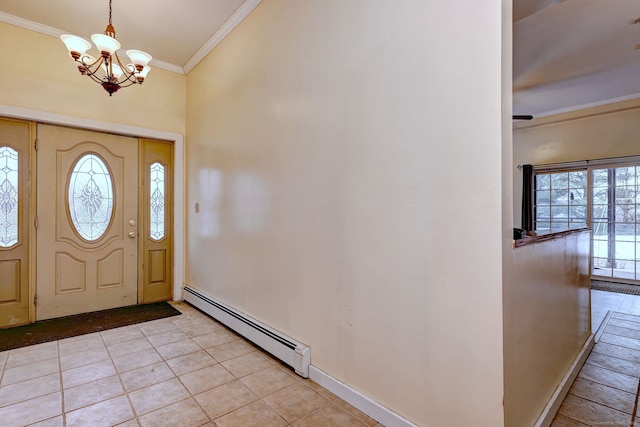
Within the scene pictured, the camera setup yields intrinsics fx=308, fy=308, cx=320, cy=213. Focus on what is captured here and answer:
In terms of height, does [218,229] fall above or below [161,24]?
below

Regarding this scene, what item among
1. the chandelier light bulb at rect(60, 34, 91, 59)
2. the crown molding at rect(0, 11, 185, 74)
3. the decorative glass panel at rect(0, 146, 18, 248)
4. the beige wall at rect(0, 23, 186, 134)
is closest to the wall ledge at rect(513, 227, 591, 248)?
the chandelier light bulb at rect(60, 34, 91, 59)

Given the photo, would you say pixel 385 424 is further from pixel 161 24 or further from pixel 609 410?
pixel 161 24

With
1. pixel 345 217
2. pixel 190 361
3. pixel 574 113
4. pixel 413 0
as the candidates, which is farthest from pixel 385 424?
pixel 574 113

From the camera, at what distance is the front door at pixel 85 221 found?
3395mm

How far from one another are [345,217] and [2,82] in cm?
376

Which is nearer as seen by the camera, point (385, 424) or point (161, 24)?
point (385, 424)

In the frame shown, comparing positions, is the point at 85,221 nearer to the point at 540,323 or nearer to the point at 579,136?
the point at 540,323

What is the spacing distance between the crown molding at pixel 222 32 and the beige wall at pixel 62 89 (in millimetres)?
437

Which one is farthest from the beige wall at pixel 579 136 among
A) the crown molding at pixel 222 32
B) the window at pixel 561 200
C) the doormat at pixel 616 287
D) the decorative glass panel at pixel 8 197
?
the decorative glass panel at pixel 8 197

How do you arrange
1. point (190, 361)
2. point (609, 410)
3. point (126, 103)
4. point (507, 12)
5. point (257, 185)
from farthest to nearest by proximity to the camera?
1. point (126, 103)
2. point (257, 185)
3. point (190, 361)
4. point (609, 410)
5. point (507, 12)

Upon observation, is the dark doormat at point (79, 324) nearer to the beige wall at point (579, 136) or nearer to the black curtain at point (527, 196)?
the beige wall at point (579, 136)

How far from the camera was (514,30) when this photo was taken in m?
3.14

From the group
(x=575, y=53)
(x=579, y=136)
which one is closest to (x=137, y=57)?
(x=575, y=53)

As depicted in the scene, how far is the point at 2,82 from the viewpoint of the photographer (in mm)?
3080
